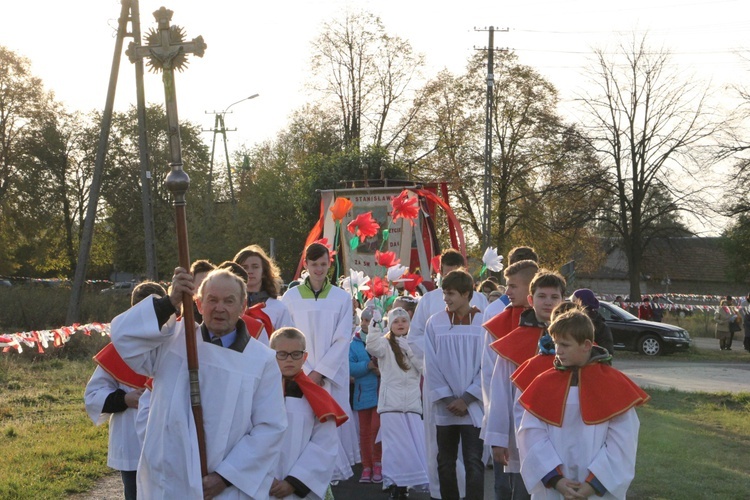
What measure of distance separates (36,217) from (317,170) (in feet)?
65.9

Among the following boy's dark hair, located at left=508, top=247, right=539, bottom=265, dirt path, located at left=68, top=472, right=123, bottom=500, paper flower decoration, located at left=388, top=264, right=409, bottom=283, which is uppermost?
boy's dark hair, located at left=508, top=247, right=539, bottom=265

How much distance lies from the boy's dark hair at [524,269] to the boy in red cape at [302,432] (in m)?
1.77

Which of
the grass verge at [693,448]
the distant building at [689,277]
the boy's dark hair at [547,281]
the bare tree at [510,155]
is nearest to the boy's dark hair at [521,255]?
the boy's dark hair at [547,281]

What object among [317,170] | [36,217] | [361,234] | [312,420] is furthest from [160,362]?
[36,217]

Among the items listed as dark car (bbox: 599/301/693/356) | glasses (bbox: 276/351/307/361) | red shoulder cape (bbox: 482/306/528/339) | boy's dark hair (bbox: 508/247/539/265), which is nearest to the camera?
glasses (bbox: 276/351/307/361)

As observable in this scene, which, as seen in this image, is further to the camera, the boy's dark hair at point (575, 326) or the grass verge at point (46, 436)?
the grass verge at point (46, 436)

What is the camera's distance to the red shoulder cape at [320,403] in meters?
5.37

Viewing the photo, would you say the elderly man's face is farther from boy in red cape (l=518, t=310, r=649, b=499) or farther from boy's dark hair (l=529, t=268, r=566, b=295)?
boy's dark hair (l=529, t=268, r=566, b=295)

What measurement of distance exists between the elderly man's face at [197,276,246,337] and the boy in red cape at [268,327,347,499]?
794 mm

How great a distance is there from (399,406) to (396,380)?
9.2 inches

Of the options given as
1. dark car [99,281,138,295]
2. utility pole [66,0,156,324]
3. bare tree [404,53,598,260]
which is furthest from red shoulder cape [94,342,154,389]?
bare tree [404,53,598,260]

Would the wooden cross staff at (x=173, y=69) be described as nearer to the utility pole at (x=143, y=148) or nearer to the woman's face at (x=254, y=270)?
the woman's face at (x=254, y=270)

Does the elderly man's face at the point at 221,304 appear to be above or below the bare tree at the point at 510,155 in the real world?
below

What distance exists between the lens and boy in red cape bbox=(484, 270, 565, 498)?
619 cm
